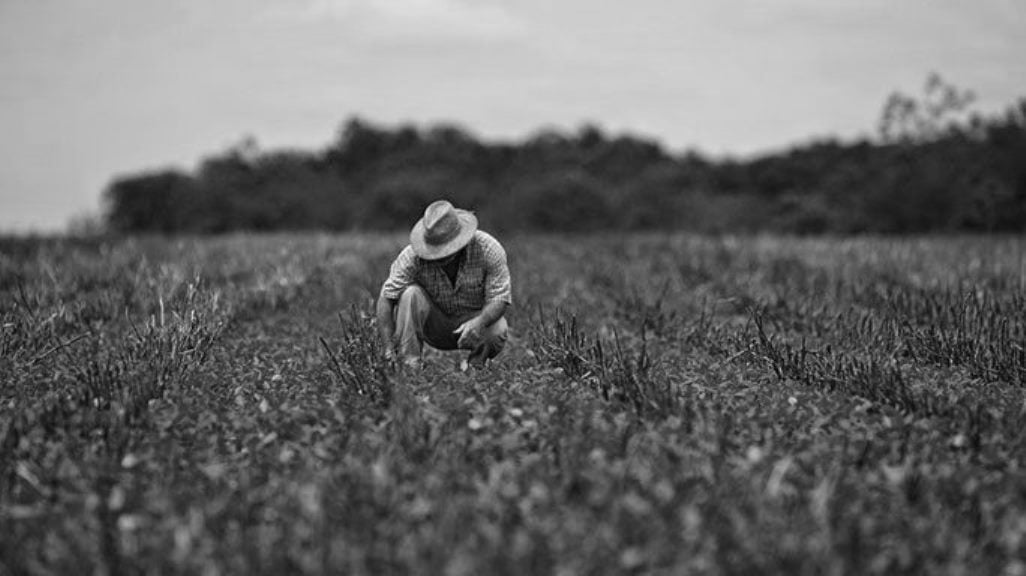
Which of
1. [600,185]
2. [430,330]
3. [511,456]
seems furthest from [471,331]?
[600,185]

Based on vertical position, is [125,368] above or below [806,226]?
above

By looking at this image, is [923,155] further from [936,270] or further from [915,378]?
[915,378]

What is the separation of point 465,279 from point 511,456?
107 inches

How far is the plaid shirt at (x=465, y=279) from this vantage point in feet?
23.8

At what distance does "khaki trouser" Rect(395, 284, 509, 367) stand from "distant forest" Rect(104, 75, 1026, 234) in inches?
1213

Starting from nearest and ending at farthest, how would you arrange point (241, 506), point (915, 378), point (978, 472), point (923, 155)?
point (241, 506) → point (978, 472) → point (915, 378) → point (923, 155)

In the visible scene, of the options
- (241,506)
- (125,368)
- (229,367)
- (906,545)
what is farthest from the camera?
(229,367)

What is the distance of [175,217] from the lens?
54.8 metres

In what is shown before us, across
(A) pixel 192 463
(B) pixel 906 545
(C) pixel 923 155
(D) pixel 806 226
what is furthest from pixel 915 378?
(D) pixel 806 226

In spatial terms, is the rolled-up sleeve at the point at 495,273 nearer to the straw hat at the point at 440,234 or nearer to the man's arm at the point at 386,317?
the straw hat at the point at 440,234

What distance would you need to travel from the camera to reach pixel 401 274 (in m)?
7.39

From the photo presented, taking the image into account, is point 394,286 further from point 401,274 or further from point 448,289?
point 448,289

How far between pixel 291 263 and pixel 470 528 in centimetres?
1204

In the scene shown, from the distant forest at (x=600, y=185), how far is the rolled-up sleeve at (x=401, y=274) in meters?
30.9
